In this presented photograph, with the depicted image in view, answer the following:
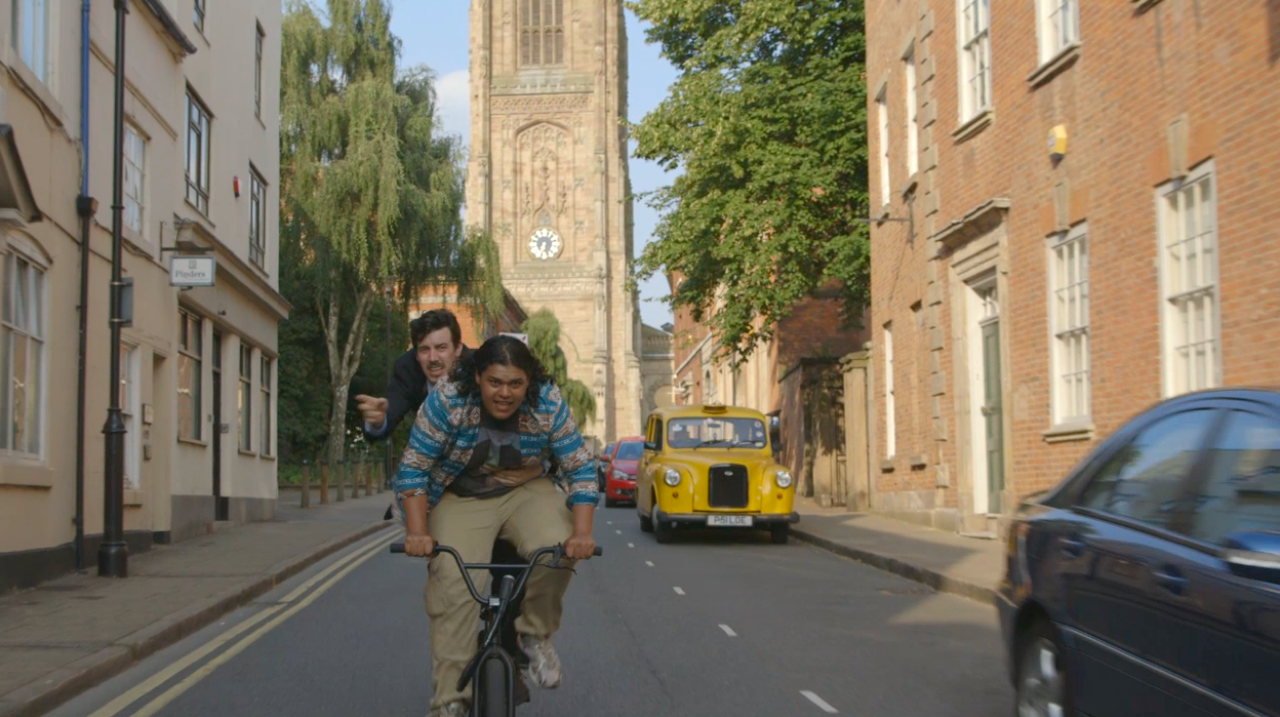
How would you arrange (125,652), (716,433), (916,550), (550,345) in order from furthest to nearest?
(550,345) < (716,433) < (916,550) < (125,652)

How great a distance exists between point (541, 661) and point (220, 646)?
4672 mm

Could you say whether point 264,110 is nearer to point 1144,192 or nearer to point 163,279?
point 163,279

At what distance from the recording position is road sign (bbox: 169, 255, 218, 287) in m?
15.9

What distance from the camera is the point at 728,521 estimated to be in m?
18.2

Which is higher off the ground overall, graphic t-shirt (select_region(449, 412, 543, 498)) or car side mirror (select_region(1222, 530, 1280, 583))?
graphic t-shirt (select_region(449, 412, 543, 498))

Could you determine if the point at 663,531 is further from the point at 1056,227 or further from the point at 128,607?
the point at 128,607

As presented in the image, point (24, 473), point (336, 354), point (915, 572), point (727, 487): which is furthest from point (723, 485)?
point (336, 354)

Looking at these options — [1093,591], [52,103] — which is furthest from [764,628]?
[52,103]

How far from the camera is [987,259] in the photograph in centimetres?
1639

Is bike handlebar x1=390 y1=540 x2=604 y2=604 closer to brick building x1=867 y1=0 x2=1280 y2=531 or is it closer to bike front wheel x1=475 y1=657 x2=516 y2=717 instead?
bike front wheel x1=475 y1=657 x2=516 y2=717

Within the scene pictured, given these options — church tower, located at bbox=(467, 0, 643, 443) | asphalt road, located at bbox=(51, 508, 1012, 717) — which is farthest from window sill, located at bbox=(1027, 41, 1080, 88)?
church tower, located at bbox=(467, 0, 643, 443)

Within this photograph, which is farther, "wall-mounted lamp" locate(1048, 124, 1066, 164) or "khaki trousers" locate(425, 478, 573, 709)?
"wall-mounted lamp" locate(1048, 124, 1066, 164)

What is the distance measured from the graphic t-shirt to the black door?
1751 cm

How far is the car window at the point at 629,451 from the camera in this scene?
1297 inches
